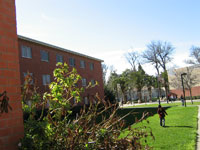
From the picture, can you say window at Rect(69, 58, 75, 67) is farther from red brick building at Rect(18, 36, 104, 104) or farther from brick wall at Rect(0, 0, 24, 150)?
brick wall at Rect(0, 0, 24, 150)

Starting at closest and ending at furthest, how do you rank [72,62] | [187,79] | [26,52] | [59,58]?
[26,52]
[59,58]
[72,62]
[187,79]

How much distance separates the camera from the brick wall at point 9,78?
2.31 m

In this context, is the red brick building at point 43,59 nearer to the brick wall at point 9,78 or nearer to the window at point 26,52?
the window at point 26,52

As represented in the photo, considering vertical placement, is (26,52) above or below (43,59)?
above

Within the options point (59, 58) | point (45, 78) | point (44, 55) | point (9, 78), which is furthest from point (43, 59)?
point (9, 78)

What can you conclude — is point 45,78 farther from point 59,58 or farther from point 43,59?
point 59,58

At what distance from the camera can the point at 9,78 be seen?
2.45 meters

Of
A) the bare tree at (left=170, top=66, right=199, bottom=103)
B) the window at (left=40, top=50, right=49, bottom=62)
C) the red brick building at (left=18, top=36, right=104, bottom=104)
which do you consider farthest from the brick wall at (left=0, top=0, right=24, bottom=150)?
the bare tree at (left=170, top=66, right=199, bottom=103)

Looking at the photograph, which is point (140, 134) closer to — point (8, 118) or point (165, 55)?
point (8, 118)

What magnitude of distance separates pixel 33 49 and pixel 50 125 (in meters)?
20.1

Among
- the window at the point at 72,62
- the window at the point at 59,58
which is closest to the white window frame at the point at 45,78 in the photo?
the window at the point at 59,58

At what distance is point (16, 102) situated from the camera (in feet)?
8.10

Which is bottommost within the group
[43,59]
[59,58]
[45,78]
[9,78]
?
[9,78]

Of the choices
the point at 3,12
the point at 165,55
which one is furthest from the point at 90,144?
the point at 165,55
